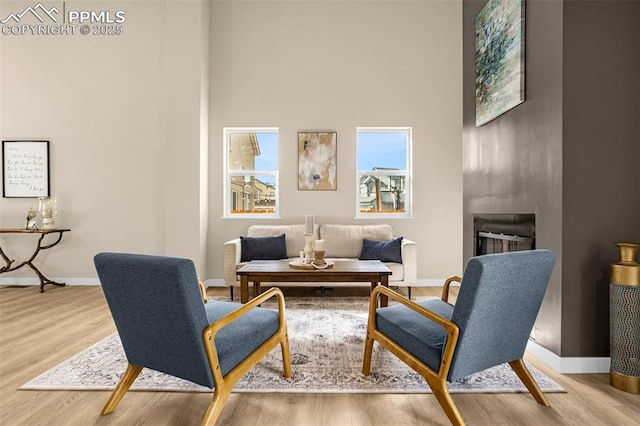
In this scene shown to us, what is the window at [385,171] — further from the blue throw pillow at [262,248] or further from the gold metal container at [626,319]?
the gold metal container at [626,319]

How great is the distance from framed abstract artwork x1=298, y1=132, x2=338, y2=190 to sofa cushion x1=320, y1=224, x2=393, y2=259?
682 millimetres

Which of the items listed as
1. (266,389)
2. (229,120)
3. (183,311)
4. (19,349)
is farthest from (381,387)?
(229,120)

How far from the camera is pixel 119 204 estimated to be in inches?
198

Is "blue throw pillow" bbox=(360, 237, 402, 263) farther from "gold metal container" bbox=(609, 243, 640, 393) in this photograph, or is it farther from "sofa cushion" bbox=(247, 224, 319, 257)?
"gold metal container" bbox=(609, 243, 640, 393)

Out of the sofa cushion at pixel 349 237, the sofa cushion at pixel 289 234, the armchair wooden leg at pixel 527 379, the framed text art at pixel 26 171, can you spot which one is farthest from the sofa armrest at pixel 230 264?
the armchair wooden leg at pixel 527 379

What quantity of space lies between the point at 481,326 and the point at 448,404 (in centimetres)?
39

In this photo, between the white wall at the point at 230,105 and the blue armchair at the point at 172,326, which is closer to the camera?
the blue armchair at the point at 172,326

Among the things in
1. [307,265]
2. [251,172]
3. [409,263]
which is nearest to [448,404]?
[307,265]

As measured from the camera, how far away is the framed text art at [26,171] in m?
4.98

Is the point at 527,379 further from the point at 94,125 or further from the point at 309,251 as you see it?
the point at 94,125

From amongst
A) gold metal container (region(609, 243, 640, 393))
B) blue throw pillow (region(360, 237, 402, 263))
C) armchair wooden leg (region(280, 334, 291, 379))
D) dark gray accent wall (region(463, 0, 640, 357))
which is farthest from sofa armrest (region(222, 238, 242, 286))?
gold metal container (region(609, 243, 640, 393))

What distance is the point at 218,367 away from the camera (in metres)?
1.66

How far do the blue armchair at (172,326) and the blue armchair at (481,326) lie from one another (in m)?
0.90

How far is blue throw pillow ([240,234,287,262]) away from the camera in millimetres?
4434
